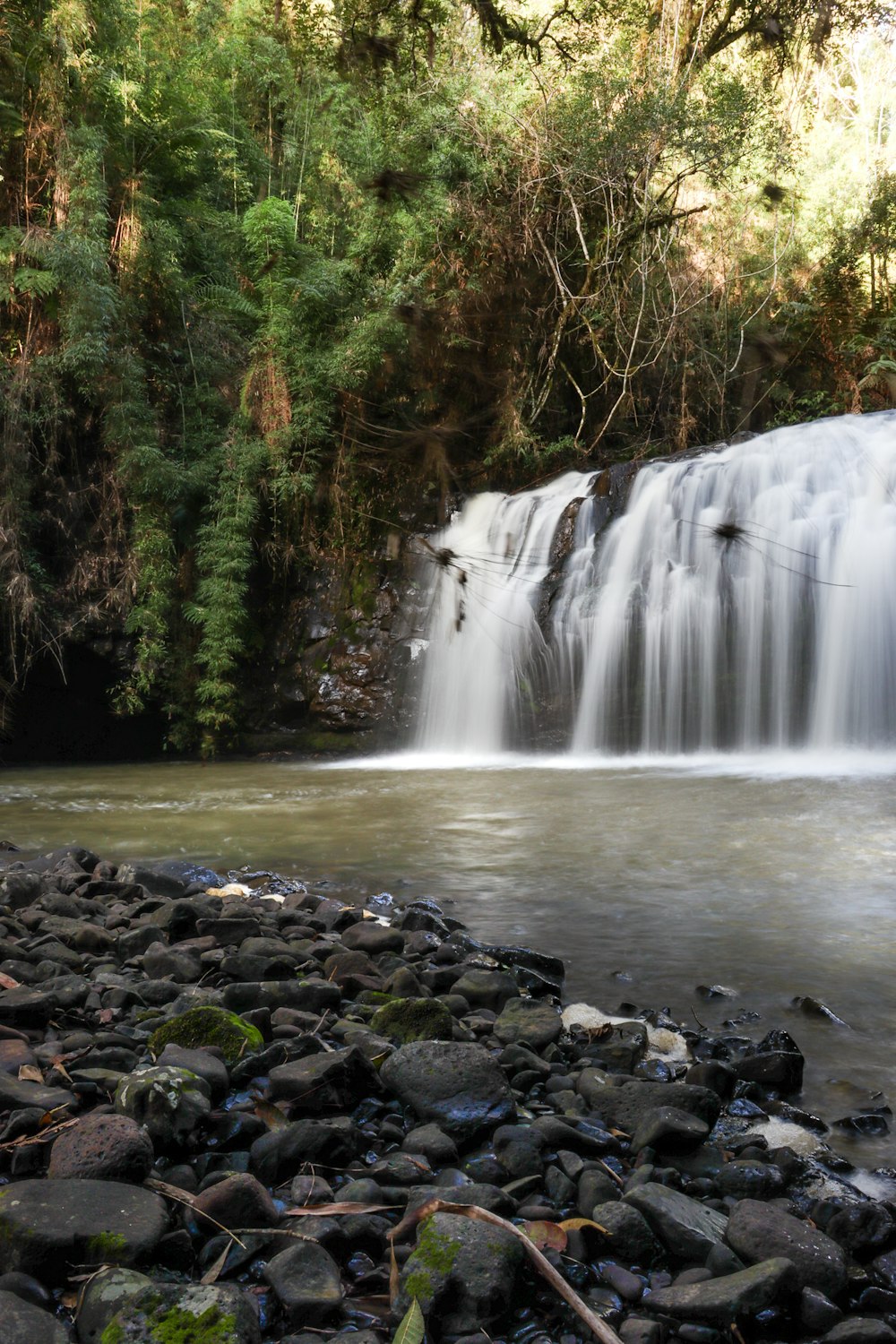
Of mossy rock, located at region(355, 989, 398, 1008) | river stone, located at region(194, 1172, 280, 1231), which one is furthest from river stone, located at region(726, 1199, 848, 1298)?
mossy rock, located at region(355, 989, 398, 1008)

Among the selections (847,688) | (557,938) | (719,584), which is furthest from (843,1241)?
(719,584)

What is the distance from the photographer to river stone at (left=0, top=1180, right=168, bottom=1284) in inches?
61.1

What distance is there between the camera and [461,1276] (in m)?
1.57

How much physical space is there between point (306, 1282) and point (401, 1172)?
1.20ft

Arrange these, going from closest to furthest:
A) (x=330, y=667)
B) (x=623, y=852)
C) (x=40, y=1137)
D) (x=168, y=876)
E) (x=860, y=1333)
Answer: (x=860, y=1333)
(x=40, y=1137)
(x=168, y=876)
(x=623, y=852)
(x=330, y=667)

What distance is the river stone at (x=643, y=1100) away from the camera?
7.32ft

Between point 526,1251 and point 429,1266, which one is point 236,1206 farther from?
point 526,1251

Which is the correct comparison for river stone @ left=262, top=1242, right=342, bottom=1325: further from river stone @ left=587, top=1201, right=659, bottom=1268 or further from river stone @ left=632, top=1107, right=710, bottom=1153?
river stone @ left=632, top=1107, right=710, bottom=1153

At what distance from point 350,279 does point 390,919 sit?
10007mm

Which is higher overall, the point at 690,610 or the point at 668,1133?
the point at 690,610

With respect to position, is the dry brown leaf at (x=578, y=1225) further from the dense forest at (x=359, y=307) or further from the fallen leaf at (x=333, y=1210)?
the dense forest at (x=359, y=307)

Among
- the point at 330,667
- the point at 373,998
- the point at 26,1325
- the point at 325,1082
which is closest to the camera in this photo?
the point at 26,1325

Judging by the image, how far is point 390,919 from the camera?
158 inches

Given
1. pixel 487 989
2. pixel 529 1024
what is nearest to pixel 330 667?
pixel 487 989
